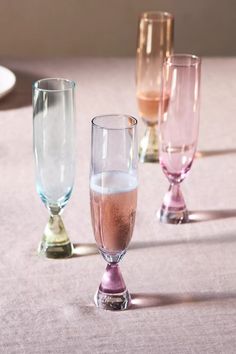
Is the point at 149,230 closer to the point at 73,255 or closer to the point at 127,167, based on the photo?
the point at 73,255

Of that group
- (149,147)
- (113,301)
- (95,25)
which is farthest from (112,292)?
(95,25)

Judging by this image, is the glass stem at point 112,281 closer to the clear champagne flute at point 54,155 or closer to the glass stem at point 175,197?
the clear champagne flute at point 54,155

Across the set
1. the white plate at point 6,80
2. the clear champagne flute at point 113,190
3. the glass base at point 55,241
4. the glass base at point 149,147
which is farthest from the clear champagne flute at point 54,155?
the white plate at point 6,80

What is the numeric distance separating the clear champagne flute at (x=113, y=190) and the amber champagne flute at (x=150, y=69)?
50cm

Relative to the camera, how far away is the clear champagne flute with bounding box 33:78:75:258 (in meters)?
1.04

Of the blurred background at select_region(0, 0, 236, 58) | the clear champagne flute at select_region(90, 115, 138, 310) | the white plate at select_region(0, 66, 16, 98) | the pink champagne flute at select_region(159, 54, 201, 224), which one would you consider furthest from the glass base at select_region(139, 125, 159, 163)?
the blurred background at select_region(0, 0, 236, 58)

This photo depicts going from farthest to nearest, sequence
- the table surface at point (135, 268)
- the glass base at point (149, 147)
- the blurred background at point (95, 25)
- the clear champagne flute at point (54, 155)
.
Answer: the blurred background at point (95, 25) → the glass base at point (149, 147) → the clear champagne flute at point (54, 155) → the table surface at point (135, 268)

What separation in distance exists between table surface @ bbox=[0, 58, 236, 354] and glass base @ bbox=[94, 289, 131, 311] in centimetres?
1

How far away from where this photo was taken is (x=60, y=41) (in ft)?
10.7

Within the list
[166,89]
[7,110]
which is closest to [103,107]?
[7,110]

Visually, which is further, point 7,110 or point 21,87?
point 21,87

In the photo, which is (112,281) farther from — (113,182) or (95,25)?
(95,25)

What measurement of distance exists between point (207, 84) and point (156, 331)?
1023 mm

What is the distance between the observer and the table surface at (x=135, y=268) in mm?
868
